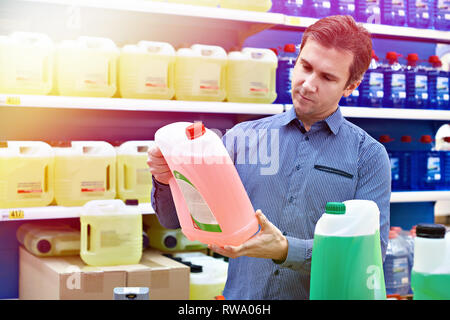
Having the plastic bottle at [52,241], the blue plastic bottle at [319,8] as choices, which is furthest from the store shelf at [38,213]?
the blue plastic bottle at [319,8]

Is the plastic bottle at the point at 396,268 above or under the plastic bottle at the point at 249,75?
under

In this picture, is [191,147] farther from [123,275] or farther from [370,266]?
[123,275]

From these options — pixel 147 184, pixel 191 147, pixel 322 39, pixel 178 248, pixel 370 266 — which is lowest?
pixel 178 248

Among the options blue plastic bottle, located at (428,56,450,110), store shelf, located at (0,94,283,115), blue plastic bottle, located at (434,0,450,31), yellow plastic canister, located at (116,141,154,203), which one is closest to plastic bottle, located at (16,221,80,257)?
yellow plastic canister, located at (116,141,154,203)

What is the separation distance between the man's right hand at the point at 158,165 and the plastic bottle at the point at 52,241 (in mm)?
1572

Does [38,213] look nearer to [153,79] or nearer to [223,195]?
[153,79]

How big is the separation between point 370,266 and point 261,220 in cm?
24

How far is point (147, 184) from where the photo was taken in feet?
9.05

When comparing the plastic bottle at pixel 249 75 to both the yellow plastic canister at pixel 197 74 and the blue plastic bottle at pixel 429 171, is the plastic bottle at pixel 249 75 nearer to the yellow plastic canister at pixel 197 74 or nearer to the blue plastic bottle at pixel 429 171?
the yellow plastic canister at pixel 197 74

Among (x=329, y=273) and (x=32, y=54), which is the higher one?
(x=32, y=54)

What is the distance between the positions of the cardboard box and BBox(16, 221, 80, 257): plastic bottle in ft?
0.11

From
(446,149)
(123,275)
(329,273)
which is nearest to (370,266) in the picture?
(329,273)

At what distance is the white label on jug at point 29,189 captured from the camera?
8.32 feet

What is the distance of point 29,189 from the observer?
8.36 feet
